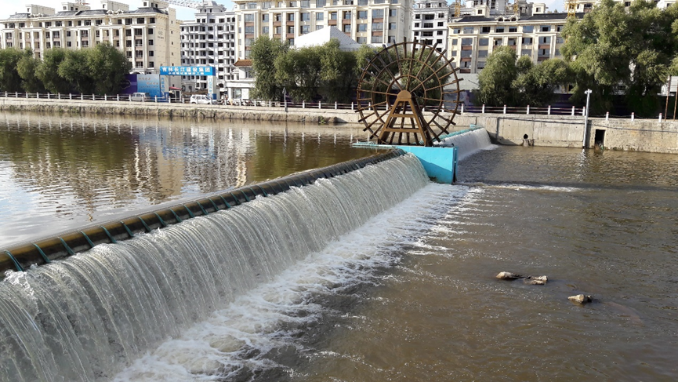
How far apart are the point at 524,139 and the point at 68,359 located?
3715 cm

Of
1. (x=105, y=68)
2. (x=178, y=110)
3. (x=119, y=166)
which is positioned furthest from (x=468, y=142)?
(x=105, y=68)

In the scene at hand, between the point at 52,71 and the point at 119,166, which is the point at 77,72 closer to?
the point at 52,71

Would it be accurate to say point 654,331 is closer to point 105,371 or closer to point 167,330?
point 167,330

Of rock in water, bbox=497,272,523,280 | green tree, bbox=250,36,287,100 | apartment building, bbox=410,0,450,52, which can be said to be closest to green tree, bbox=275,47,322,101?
green tree, bbox=250,36,287,100

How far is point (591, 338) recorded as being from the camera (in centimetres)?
875

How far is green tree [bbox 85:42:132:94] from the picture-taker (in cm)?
6844

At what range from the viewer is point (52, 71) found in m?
68.9

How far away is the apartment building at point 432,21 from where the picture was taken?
113 metres

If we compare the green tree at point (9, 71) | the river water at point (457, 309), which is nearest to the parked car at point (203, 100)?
the green tree at point (9, 71)

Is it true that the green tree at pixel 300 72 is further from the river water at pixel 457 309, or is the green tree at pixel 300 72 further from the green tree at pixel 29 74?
the river water at pixel 457 309

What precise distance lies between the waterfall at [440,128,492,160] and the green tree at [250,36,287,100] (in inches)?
1107

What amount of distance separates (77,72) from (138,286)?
6985cm

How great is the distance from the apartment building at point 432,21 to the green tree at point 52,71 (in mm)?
67766

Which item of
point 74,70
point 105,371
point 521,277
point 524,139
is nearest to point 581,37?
point 524,139
